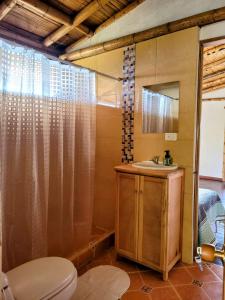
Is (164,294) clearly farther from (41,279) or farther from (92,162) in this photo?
(92,162)

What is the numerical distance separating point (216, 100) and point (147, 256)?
17.0 feet

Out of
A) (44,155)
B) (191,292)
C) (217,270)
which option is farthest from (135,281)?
(44,155)

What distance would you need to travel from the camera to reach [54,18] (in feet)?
7.18

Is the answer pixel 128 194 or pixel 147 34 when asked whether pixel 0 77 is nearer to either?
pixel 128 194

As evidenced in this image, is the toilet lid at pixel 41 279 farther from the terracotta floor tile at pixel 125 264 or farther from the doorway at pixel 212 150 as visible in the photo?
the doorway at pixel 212 150

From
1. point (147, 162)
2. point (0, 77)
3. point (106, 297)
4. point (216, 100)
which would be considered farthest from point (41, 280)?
point (216, 100)

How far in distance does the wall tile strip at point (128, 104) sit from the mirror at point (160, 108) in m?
0.16

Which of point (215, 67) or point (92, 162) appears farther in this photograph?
Result: point (215, 67)

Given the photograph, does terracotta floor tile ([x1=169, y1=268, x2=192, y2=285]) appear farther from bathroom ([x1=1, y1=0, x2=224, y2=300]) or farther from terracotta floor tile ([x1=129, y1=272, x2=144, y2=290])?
terracotta floor tile ([x1=129, y1=272, x2=144, y2=290])

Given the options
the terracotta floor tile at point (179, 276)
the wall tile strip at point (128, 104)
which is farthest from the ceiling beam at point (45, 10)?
the terracotta floor tile at point (179, 276)

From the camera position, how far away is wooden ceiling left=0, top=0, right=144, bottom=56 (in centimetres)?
210

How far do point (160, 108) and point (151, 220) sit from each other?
1.23 metres

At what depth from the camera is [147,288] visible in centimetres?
183

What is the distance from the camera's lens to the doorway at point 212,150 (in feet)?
7.87
